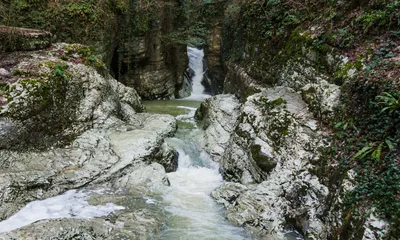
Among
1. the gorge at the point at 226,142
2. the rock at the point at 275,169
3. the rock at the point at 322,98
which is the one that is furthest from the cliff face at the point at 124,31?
the rock at the point at 322,98

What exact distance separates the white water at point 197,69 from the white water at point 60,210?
50.7ft

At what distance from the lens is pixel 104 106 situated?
379 inches

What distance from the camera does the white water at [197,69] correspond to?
22094 mm

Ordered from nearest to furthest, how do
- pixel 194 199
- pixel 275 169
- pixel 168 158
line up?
pixel 275 169 → pixel 194 199 → pixel 168 158

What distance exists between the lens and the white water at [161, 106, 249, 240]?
5.96 meters

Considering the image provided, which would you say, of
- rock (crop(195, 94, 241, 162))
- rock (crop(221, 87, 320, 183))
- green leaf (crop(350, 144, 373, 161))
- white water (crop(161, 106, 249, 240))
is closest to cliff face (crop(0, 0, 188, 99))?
rock (crop(195, 94, 241, 162))

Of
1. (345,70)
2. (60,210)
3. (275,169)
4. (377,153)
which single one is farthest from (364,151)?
(60,210)

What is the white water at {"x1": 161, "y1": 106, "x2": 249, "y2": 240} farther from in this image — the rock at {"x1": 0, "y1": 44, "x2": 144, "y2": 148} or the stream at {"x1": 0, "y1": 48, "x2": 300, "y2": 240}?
the rock at {"x1": 0, "y1": 44, "x2": 144, "y2": 148}

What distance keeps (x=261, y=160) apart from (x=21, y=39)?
8.62 m

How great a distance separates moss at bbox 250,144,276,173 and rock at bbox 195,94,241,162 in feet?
6.90

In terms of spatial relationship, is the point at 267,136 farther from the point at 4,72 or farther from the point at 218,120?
the point at 4,72

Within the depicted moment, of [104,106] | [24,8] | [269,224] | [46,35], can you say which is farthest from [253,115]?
[24,8]

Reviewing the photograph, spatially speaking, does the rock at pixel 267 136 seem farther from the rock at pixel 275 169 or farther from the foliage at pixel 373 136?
the foliage at pixel 373 136

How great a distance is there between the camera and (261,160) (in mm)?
7504
